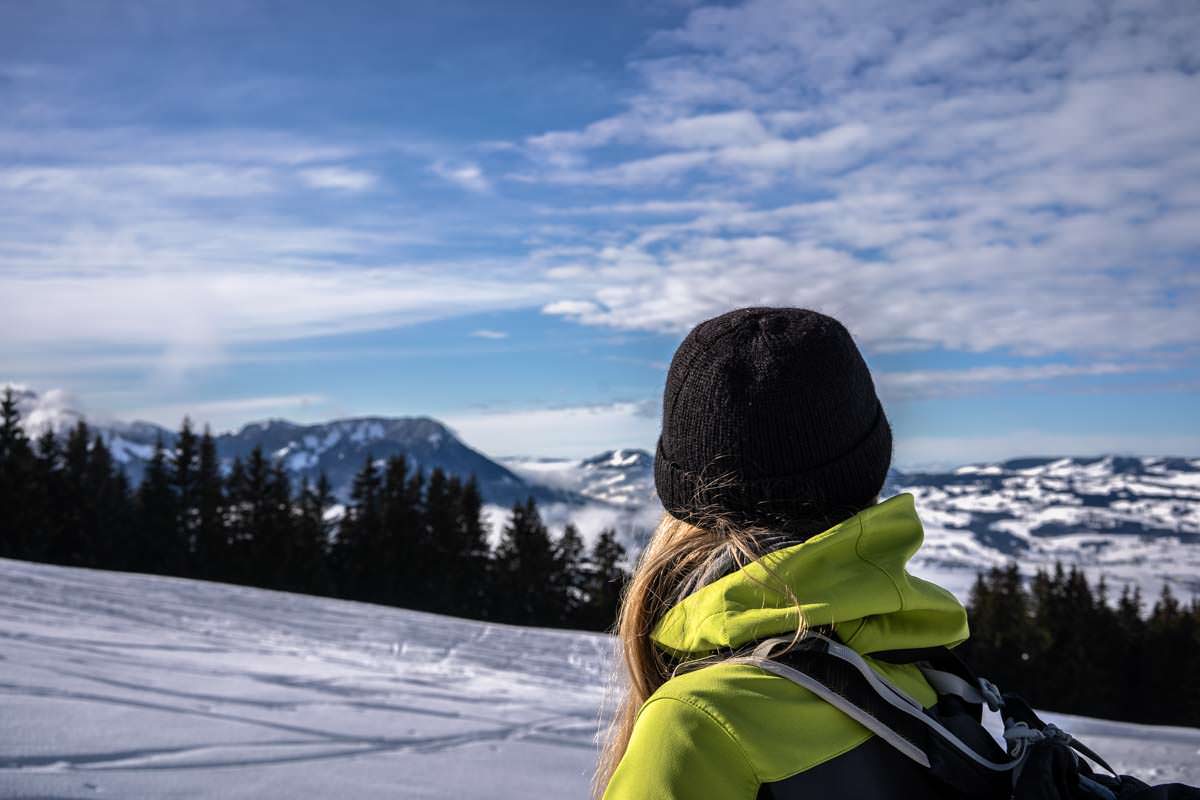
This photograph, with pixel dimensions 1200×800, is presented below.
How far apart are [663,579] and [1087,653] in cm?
5456

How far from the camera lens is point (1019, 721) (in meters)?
1.63

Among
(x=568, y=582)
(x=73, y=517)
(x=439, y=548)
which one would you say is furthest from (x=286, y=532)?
(x=568, y=582)

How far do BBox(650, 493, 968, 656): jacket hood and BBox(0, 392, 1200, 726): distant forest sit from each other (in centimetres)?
4162

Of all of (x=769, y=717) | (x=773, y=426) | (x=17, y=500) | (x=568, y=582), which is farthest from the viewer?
(x=568, y=582)

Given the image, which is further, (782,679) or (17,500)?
(17,500)

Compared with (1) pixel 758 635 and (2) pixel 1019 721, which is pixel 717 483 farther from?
(2) pixel 1019 721

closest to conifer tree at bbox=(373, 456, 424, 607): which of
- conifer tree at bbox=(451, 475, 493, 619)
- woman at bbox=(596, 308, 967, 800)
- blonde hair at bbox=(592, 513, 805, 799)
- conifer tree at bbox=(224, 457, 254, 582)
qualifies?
conifer tree at bbox=(451, 475, 493, 619)

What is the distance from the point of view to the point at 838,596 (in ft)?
4.73

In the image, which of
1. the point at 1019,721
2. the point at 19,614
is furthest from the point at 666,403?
the point at 19,614

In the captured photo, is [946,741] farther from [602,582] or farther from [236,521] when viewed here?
[602,582]

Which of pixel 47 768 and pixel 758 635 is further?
pixel 47 768

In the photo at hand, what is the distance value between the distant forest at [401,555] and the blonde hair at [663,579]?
41.4m

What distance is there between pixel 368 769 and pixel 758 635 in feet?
10.6

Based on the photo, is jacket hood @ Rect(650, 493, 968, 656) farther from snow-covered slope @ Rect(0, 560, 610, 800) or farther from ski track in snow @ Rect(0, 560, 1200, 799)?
snow-covered slope @ Rect(0, 560, 610, 800)
